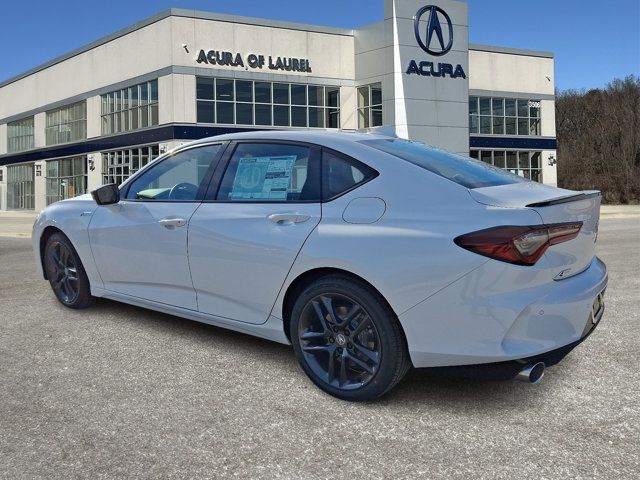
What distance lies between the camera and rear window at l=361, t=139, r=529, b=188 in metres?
3.60

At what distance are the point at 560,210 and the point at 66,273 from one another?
4.25 m

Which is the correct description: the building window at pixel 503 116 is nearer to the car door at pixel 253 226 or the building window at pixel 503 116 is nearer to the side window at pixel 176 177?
the side window at pixel 176 177

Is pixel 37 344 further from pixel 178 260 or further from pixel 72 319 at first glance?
pixel 178 260

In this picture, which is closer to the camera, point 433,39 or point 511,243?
point 511,243

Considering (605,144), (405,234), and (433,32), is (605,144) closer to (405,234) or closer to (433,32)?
(433,32)

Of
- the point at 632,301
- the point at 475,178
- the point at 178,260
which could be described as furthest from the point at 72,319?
the point at 632,301

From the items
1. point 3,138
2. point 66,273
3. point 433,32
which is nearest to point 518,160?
point 433,32

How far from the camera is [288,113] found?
3494cm

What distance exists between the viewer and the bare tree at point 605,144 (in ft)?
158

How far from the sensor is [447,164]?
12.8ft

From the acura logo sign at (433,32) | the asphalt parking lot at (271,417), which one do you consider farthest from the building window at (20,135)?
the asphalt parking lot at (271,417)

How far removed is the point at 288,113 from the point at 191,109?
220 inches

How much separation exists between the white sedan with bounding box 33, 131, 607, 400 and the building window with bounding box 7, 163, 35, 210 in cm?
4521

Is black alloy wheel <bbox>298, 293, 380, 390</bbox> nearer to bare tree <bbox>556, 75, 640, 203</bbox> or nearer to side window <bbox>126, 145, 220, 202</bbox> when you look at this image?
side window <bbox>126, 145, 220, 202</bbox>
